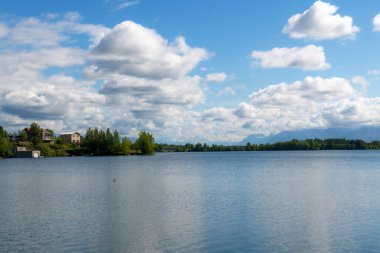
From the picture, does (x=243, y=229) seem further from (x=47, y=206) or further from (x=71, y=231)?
(x=47, y=206)

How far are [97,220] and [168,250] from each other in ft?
34.0

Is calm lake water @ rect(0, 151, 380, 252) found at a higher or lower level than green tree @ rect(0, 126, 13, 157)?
lower

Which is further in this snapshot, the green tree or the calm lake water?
the green tree

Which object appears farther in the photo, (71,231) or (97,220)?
(97,220)

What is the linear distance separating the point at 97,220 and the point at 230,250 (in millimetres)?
12401

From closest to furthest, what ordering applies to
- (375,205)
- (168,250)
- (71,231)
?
(168,250) → (71,231) → (375,205)

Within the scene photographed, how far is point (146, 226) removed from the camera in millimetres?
29797

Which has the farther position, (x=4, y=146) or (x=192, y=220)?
(x=4, y=146)

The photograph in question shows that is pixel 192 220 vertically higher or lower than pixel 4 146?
lower

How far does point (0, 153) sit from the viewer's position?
193m

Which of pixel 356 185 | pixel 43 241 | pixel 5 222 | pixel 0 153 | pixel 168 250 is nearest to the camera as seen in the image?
pixel 168 250

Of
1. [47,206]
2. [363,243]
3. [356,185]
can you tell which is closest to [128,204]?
[47,206]

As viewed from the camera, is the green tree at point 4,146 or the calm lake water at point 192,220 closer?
the calm lake water at point 192,220

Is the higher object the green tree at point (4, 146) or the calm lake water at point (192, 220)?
the green tree at point (4, 146)
